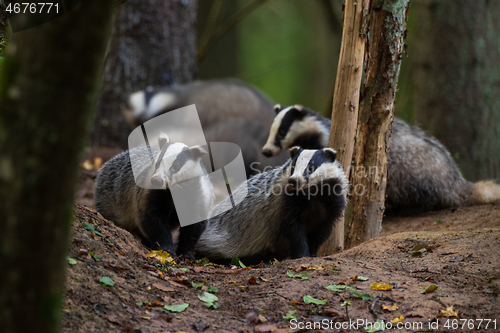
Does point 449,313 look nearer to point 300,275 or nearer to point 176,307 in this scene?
point 300,275

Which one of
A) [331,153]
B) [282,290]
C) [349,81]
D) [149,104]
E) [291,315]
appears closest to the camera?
[291,315]

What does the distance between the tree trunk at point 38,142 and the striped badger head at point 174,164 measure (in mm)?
1889

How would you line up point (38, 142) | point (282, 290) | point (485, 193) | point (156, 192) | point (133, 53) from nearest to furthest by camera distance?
1. point (38, 142)
2. point (282, 290)
3. point (156, 192)
4. point (485, 193)
5. point (133, 53)

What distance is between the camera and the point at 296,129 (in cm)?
478

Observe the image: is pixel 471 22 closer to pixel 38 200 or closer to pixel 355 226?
pixel 355 226

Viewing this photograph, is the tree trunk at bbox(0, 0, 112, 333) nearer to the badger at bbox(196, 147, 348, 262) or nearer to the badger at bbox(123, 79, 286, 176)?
the badger at bbox(196, 147, 348, 262)

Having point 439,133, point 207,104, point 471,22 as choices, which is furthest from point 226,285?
point 471,22

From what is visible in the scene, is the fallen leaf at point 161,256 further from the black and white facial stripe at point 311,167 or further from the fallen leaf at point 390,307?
the fallen leaf at point 390,307

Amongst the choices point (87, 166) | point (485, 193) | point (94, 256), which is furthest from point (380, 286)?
point (87, 166)

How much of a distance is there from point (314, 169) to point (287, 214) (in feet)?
1.17

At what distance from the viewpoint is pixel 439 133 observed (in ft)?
18.5

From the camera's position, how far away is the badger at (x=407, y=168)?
4.76 metres

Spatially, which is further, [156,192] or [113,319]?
[156,192]

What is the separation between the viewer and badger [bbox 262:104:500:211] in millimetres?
4758
